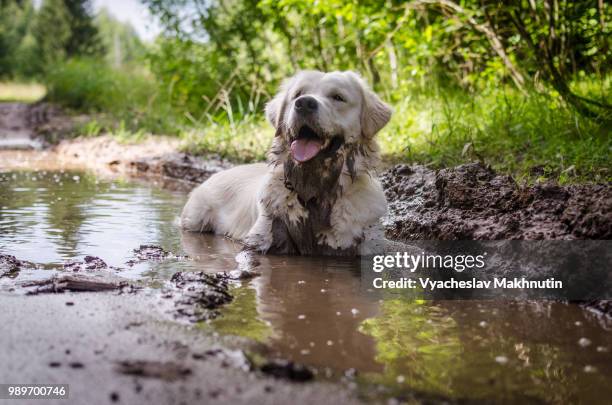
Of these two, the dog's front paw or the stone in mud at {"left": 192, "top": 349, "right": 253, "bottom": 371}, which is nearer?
the stone in mud at {"left": 192, "top": 349, "right": 253, "bottom": 371}

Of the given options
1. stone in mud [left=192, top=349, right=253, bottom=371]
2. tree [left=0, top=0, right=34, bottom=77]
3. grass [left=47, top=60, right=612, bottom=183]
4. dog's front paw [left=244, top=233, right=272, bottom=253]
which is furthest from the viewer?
tree [left=0, top=0, right=34, bottom=77]

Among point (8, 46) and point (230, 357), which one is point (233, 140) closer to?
point (230, 357)

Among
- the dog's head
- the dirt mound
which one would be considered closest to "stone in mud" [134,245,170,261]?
the dog's head

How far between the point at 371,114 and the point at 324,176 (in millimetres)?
Result: 660

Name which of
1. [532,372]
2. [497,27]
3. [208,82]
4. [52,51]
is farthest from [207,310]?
[52,51]

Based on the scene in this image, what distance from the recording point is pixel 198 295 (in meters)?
3.59

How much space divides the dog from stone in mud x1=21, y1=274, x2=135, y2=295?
5.22 feet

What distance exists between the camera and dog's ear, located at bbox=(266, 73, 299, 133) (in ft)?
17.9

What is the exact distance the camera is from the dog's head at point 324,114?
16.0ft

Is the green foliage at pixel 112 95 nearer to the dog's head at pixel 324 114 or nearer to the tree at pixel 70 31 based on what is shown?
the dog's head at pixel 324 114

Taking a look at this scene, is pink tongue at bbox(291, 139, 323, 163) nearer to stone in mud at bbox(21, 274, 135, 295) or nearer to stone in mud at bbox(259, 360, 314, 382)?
stone in mud at bbox(21, 274, 135, 295)

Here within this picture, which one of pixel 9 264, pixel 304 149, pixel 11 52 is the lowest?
pixel 9 264

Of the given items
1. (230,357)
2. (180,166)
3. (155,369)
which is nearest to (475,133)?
(180,166)

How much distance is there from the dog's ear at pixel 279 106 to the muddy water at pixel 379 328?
1116mm
